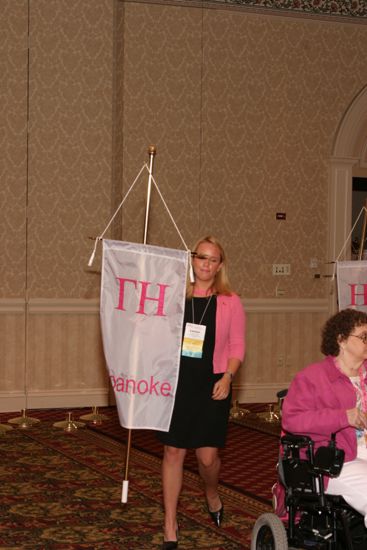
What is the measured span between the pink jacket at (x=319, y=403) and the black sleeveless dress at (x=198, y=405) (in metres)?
0.77

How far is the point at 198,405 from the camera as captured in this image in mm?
4645

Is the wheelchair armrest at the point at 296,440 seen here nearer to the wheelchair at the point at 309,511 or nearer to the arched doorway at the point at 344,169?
the wheelchair at the point at 309,511

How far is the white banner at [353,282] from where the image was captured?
20.1ft

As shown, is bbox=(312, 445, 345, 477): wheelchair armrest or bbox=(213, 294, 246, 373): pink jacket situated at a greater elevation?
bbox=(213, 294, 246, 373): pink jacket

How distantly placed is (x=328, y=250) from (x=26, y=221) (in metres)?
3.13

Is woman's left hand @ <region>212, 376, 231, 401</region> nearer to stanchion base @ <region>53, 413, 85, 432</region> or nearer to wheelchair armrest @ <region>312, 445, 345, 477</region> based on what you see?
wheelchair armrest @ <region>312, 445, 345, 477</region>

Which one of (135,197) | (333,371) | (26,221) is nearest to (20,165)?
(26,221)

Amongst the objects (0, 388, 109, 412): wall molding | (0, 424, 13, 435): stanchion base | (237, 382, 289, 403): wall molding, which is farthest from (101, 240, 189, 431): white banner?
(237, 382, 289, 403): wall molding

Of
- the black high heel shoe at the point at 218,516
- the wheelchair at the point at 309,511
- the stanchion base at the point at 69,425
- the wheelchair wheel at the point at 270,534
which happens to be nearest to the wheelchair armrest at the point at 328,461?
the wheelchair at the point at 309,511

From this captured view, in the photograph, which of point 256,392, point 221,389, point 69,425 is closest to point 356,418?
point 221,389

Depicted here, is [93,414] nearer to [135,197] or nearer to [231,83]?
[135,197]

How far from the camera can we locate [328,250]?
9984mm

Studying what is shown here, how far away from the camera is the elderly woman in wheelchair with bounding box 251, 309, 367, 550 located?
3691 millimetres

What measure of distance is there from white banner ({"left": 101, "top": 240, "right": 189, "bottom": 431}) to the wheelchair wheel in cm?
75
